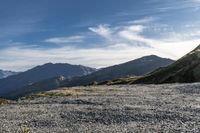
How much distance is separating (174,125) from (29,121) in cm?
1630

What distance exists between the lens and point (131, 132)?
33.7 metres

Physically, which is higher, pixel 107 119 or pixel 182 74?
pixel 182 74

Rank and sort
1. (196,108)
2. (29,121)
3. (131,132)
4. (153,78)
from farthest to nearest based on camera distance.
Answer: (153,78), (196,108), (29,121), (131,132)

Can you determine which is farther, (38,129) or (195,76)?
(195,76)

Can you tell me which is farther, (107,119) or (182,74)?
(182,74)

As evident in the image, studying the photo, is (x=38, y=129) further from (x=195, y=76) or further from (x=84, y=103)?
(x=195, y=76)

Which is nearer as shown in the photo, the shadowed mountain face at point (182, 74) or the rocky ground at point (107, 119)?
the rocky ground at point (107, 119)

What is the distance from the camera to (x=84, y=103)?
198 feet

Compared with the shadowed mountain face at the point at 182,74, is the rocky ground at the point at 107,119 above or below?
below

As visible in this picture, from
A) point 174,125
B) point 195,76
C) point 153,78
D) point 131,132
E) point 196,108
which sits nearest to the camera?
point 131,132

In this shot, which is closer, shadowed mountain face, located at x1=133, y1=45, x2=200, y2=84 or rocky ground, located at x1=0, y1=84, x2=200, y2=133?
rocky ground, located at x1=0, y1=84, x2=200, y2=133

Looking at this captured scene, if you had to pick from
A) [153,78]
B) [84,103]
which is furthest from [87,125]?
[153,78]

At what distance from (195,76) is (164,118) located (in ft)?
325

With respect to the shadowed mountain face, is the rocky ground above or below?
below
